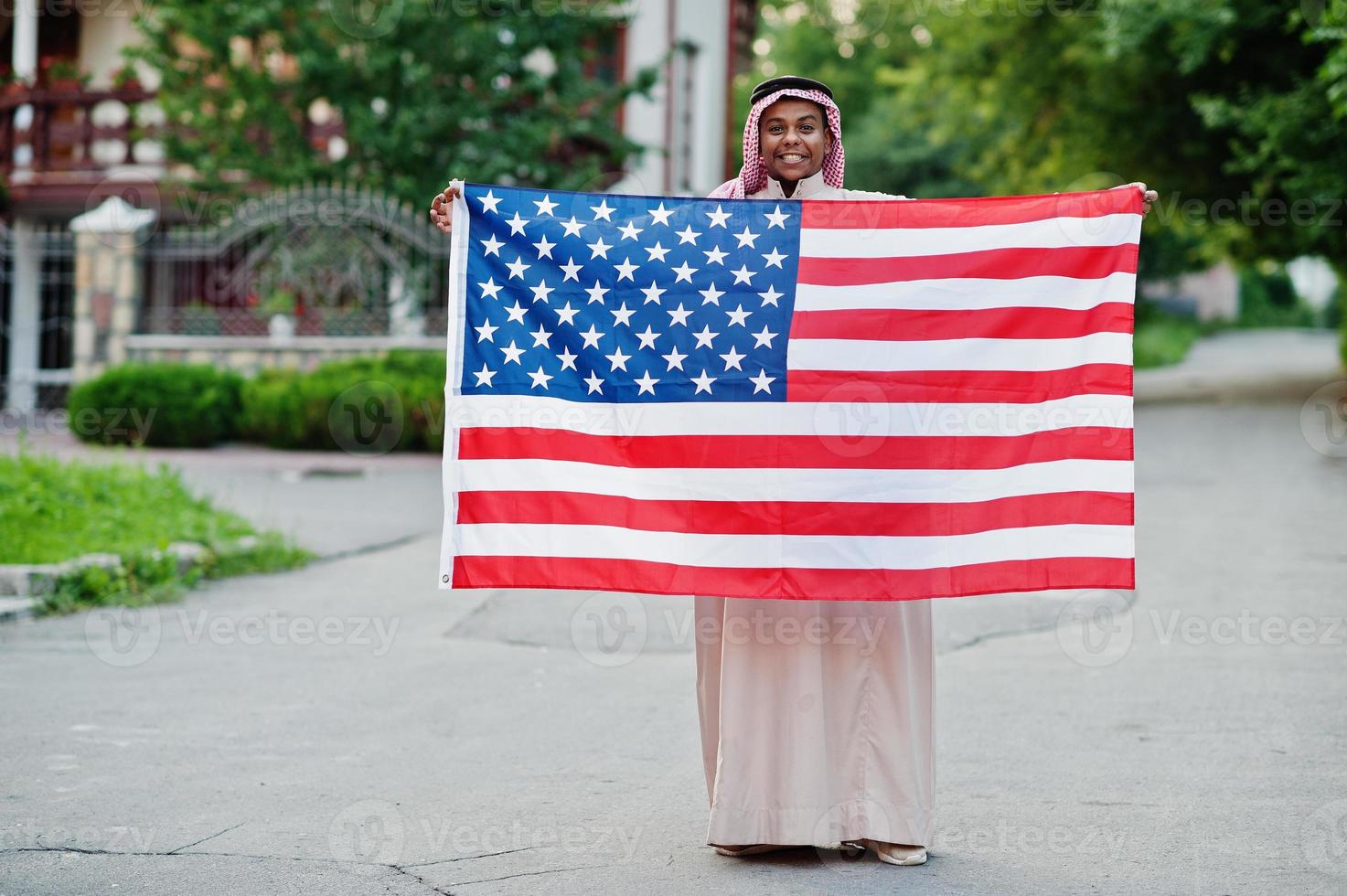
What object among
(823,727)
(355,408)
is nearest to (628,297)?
(823,727)

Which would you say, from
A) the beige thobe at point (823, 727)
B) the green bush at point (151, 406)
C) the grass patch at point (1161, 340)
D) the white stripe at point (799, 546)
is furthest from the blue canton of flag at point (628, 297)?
the grass patch at point (1161, 340)

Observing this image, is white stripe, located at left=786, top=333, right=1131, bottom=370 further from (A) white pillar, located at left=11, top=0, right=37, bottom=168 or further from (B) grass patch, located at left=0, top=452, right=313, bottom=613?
(A) white pillar, located at left=11, top=0, right=37, bottom=168

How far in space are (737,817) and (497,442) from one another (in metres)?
1.43

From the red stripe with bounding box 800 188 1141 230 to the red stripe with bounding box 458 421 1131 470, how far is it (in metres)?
0.68

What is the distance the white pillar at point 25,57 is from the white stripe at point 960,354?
2322 cm

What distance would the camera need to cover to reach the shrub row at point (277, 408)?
18.6 m

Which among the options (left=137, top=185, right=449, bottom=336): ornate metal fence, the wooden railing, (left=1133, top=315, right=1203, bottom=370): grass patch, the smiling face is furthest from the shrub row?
(left=1133, top=315, right=1203, bottom=370): grass patch

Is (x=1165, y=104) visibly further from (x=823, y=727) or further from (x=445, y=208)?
(x=823, y=727)

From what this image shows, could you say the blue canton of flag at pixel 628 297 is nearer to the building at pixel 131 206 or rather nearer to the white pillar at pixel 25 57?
the building at pixel 131 206

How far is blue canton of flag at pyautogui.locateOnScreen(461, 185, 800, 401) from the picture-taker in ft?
16.1

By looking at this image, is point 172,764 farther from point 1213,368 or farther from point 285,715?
point 1213,368

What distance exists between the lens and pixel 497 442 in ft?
16.3

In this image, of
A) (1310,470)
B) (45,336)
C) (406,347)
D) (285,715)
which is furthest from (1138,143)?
(285,715)

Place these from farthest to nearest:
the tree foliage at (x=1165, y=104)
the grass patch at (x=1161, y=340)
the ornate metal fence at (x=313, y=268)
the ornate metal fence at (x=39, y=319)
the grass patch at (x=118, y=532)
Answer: the grass patch at (x=1161, y=340) → the ornate metal fence at (x=39, y=319) → the ornate metal fence at (x=313, y=268) → the tree foliage at (x=1165, y=104) → the grass patch at (x=118, y=532)
